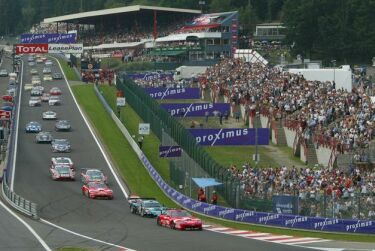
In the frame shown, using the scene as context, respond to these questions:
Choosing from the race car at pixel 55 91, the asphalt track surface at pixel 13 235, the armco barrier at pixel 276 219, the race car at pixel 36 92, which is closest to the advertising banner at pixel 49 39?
the race car at pixel 55 91

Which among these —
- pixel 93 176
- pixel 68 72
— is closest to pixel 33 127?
pixel 93 176

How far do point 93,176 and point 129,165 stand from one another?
26.2 feet

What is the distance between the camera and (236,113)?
309ft

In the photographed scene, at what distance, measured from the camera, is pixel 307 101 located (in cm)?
7962

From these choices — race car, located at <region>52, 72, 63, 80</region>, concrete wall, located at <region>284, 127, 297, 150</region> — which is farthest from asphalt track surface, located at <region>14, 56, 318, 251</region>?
race car, located at <region>52, 72, 63, 80</region>

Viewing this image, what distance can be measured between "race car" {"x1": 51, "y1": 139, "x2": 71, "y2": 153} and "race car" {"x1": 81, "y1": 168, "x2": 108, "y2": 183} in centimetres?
1304

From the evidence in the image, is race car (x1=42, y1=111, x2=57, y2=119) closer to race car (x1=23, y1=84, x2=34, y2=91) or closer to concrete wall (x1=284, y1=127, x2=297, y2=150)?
race car (x1=23, y1=84, x2=34, y2=91)

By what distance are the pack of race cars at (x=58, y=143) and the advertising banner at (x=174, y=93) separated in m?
11.3

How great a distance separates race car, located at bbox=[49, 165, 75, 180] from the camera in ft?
224

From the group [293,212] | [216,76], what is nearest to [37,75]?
[216,76]

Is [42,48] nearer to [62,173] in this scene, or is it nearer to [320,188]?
[62,173]

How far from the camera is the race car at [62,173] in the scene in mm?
68312

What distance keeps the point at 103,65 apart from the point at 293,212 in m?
123

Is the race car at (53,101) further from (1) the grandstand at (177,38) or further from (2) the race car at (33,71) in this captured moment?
(2) the race car at (33,71)
